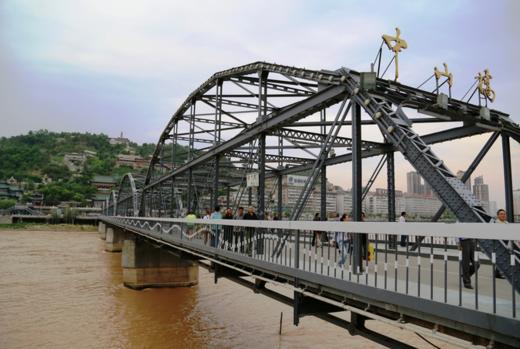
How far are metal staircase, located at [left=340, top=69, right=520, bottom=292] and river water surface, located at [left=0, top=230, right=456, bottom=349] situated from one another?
1105cm

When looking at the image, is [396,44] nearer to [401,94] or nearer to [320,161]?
[401,94]

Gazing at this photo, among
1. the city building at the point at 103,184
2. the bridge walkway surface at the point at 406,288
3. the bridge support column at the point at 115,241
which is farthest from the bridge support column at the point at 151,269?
the city building at the point at 103,184

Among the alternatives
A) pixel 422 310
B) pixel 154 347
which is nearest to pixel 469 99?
pixel 422 310

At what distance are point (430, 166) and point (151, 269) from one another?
2388cm

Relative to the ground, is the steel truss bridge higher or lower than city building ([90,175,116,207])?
lower

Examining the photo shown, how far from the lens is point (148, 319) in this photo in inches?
827

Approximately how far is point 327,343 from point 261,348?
2636 mm

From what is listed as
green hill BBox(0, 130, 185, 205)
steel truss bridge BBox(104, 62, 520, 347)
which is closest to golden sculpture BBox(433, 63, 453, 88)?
steel truss bridge BBox(104, 62, 520, 347)

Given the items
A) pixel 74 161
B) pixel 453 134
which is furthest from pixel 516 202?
pixel 74 161

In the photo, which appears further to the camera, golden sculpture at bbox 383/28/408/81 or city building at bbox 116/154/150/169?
city building at bbox 116/154/150/169

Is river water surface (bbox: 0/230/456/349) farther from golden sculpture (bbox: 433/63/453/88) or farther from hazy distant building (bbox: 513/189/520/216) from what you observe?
golden sculpture (bbox: 433/63/453/88)

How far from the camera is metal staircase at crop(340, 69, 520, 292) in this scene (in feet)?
17.1

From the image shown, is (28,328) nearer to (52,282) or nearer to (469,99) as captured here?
(52,282)

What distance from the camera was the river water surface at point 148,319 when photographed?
17.2m
